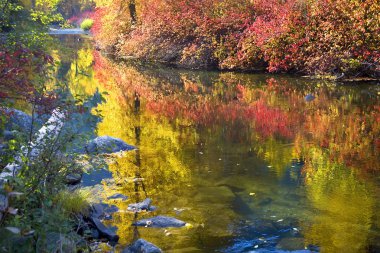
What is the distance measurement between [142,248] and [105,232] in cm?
65

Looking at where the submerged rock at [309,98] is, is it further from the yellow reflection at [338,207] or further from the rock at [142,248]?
the rock at [142,248]

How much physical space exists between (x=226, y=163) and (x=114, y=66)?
58.9 feet

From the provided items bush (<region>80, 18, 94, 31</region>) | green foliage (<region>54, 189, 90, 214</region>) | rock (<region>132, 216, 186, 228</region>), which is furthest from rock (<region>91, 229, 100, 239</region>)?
bush (<region>80, 18, 94, 31</region>)

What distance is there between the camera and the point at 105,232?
593 cm

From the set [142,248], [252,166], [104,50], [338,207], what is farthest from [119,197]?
[104,50]

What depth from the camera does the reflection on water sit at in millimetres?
6086

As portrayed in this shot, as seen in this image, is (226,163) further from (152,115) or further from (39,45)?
(152,115)

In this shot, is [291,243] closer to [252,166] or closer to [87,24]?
[252,166]

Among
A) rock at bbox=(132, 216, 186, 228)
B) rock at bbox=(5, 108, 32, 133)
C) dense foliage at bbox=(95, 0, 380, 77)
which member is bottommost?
rock at bbox=(132, 216, 186, 228)

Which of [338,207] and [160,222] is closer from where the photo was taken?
[160,222]

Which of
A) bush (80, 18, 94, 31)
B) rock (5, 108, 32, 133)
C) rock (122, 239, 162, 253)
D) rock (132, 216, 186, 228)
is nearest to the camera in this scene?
rock (5, 108, 32, 133)

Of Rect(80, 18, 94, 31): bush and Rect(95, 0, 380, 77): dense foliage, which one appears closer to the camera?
Rect(95, 0, 380, 77): dense foliage

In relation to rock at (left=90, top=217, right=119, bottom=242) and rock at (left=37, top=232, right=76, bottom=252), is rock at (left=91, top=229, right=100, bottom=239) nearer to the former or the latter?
rock at (left=90, top=217, right=119, bottom=242)

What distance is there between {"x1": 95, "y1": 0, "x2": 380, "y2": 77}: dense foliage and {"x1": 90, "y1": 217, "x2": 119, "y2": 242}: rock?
13.7 metres
